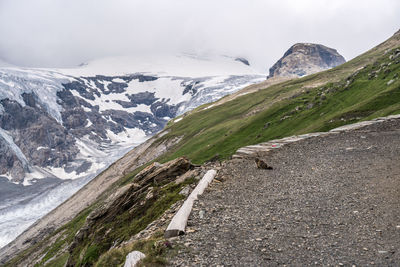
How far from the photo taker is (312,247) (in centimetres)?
1111

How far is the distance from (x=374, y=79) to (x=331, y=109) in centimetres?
1139

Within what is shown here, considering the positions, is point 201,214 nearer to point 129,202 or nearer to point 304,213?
point 304,213

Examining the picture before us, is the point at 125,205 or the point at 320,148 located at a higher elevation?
the point at 320,148

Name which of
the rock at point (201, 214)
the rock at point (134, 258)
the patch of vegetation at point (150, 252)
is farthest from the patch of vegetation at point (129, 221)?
the rock at point (134, 258)

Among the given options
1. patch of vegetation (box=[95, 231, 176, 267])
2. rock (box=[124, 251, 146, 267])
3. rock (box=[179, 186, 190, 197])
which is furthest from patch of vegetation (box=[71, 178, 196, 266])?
rock (box=[124, 251, 146, 267])

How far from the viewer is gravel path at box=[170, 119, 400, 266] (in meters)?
10.7

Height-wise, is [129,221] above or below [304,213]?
below

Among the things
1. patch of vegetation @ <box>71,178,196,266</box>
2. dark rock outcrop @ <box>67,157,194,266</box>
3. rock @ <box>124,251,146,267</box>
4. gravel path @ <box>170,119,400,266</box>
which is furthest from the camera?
dark rock outcrop @ <box>67,157,194,266</box>

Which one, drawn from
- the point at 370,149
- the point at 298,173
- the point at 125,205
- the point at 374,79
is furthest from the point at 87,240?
the point at 374,79

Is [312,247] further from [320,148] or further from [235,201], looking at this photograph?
[320,148]

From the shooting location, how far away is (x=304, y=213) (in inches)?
564

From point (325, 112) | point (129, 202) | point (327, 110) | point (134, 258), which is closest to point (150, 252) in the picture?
point (134, 258)

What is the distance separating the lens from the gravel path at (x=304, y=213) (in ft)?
35.1

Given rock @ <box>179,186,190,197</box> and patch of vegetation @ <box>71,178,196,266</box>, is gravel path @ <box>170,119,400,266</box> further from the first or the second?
patch of vegetation @ <box>71,178,196,266</box>
